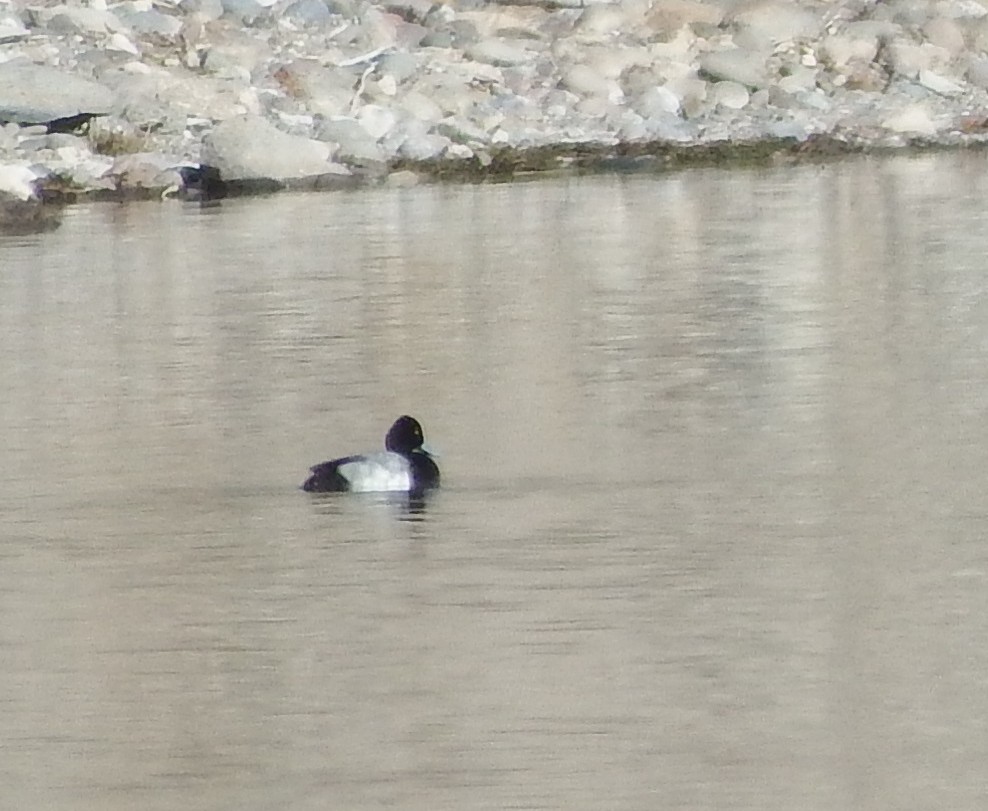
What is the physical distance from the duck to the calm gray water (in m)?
0.10

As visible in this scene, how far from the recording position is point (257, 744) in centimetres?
754

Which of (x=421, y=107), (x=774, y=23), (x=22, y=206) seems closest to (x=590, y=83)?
(x=421, y=107)

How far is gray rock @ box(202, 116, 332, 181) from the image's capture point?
27.7 m

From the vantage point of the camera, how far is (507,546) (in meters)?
9.70

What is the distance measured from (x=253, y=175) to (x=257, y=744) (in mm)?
20416

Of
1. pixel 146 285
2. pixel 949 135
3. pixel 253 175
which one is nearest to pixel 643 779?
pixel 146 285

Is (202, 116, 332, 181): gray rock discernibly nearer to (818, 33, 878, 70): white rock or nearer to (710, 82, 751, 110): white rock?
(710, 82, 751, 110): white rock

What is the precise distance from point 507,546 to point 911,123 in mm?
22148

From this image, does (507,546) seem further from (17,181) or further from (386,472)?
(17,181)

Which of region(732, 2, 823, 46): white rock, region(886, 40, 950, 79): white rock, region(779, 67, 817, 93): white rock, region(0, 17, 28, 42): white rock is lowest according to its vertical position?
region(779, 67, 817, 93): white rock

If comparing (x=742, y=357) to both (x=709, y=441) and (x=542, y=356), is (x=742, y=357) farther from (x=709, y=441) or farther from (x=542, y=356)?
(x=709, y=441)

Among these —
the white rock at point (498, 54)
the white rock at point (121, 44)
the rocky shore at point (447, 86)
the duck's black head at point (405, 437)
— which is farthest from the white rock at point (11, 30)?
the duck's black head at point (405, 437)

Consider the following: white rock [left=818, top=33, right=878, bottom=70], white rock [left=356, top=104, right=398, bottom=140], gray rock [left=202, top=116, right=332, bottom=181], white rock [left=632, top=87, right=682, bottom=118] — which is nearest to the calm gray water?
gray rock [left=202, top=116, right=332, bottom=181]

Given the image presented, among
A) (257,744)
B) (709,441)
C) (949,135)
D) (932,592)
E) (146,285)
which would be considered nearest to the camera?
(257,744)
